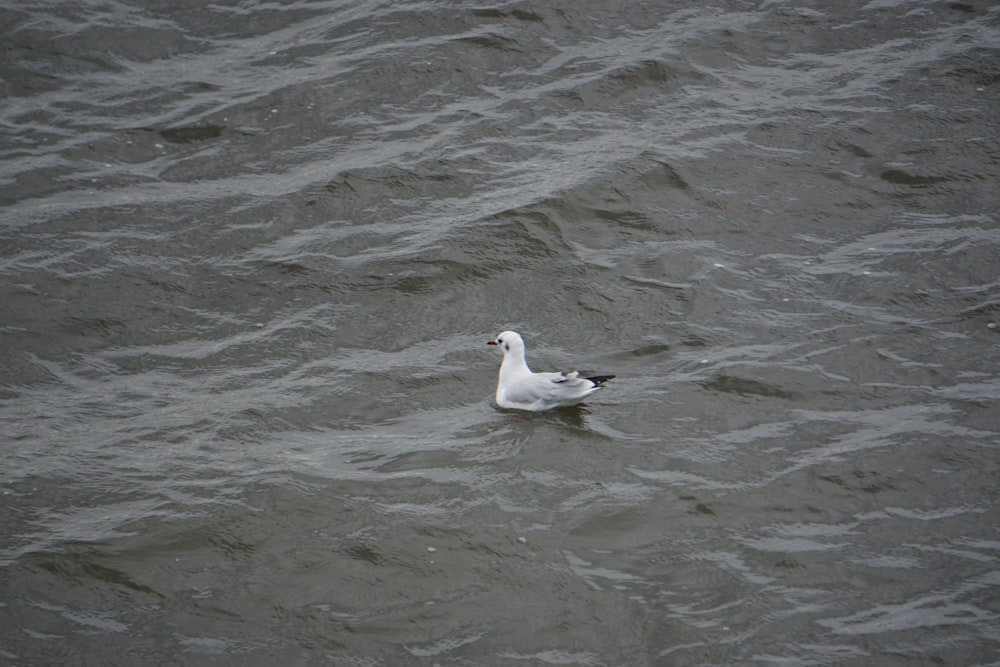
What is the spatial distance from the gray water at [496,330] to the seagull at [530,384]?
175 mm

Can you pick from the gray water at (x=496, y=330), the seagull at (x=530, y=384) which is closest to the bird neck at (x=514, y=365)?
the seagull at (x=530, y=384)

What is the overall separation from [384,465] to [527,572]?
62.4 inches

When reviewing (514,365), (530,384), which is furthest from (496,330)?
(530,384)

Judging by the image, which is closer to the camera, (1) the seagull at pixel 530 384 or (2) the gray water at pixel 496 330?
(2) the gray water at pixel 496 330

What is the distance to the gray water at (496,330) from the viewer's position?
7.02 metres

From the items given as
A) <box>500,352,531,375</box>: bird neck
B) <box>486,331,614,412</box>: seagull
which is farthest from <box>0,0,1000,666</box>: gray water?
<box>500,352,531,375</box>: bird neck

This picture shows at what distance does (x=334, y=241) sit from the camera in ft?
36.3

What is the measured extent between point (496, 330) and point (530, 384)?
1.24m

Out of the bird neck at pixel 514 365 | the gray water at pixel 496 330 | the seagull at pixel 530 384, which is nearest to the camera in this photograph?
the gray water at pixel 496 330

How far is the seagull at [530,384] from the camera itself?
28.4ft

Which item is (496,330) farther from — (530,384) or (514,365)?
(530,384)

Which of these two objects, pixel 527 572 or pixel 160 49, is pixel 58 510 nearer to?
pixel 527 572

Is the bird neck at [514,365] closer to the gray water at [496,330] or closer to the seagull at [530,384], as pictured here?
the seagull at [530,384]

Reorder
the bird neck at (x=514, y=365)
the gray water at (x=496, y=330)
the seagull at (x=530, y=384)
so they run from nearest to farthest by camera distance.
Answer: the gray water at (x=496, y=330), the seagull at (x=530, y=384), the bird neck at (x=514, y=365)
